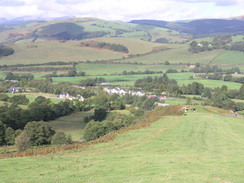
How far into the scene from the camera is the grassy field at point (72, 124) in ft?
188

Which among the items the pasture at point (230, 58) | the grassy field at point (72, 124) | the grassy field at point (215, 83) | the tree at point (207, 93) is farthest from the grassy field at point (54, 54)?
the grassy field at point (72, 124)

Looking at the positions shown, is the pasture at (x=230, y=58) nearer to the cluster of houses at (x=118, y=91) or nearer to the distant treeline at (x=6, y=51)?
the cluster of houses at (x=118, y=91)

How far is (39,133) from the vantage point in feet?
139

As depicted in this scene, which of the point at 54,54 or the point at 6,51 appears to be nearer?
the point at 6,51

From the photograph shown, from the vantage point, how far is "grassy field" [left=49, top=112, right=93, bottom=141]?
57.5m

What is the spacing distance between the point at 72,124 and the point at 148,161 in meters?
47.9

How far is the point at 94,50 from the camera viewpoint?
610 feet

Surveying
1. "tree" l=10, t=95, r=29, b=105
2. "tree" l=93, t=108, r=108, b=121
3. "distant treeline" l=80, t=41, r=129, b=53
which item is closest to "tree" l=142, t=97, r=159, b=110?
"tree" l=93, t=108, r=108, b=121

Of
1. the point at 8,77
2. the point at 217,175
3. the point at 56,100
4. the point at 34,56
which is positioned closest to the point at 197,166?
the point at 217,175

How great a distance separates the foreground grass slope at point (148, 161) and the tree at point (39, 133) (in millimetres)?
16197

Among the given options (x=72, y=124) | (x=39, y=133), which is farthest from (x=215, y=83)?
(x=39, y=133)

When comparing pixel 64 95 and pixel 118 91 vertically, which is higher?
pixel 64 95

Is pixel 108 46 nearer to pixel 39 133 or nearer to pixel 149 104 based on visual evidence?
pixel 149 104

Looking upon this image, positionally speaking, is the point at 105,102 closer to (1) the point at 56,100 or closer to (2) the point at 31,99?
(1) the point at 56,100
